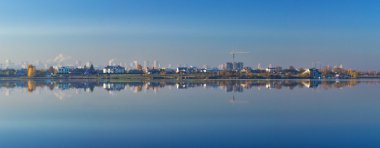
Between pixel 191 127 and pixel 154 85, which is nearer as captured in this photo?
pixel 191 127

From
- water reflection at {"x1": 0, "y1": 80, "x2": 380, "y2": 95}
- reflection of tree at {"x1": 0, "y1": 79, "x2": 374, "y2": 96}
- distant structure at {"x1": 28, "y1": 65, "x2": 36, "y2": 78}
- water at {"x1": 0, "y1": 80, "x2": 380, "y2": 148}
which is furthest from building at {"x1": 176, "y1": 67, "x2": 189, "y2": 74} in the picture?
water at {"x1": 0, "y1": 80, "x2": 380, "y2": 148}

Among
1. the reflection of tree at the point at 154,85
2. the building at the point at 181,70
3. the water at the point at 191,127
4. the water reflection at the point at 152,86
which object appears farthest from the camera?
the building at the point at 181,70

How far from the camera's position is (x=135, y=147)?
6.02 m

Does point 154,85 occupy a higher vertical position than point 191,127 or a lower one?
higher

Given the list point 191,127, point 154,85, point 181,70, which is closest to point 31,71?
point 181,70

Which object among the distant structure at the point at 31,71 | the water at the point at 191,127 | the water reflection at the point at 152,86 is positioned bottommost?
the water at the point at 191,127

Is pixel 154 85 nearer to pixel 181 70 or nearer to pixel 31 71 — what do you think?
pixel 31 71

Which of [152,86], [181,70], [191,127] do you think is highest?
[181,70]

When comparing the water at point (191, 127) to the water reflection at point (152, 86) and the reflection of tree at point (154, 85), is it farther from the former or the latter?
the reflection of tree at point (154, 85)

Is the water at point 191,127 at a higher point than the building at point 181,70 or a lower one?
lower

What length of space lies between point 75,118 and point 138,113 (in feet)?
4.94

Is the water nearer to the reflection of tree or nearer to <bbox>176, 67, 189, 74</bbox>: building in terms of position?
the reflection of tree

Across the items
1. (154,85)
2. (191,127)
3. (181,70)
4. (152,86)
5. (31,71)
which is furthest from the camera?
(181,70)

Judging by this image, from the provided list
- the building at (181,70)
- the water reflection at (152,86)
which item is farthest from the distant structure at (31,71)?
the water reflection at (152,86)
